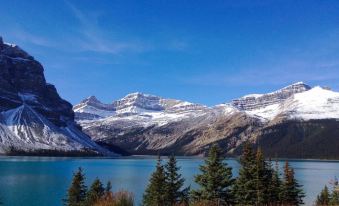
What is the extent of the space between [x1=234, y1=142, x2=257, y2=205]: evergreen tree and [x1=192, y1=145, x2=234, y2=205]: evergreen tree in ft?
4.60

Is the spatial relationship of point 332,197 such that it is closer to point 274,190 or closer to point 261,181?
point 274,190

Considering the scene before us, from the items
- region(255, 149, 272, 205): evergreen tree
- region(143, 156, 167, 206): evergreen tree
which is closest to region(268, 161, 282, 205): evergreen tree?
region(255, 149, 272, 205): evergreen tree

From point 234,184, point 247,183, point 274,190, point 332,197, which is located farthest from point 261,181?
point 332,197

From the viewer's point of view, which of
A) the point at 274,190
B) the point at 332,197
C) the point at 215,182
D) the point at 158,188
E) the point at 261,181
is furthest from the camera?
the point at 332,197

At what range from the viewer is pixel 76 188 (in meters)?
59.0

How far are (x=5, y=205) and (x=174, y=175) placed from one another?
3833 cm

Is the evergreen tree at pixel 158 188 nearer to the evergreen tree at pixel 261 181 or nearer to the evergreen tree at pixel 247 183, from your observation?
the evergreen tree at pixel 247 183

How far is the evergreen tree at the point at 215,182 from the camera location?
128ft

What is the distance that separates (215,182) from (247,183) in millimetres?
3598

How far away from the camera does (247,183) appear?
4134 cm

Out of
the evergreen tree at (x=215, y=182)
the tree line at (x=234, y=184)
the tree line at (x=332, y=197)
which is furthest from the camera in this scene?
the tree line at (x=234, y=184)

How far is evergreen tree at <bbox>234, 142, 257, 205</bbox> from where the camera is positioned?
4103 centimetres

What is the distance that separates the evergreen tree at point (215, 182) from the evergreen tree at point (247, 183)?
1.40m

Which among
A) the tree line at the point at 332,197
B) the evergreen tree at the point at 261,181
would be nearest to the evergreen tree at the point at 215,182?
the evergreen tree at the point at 261,181
